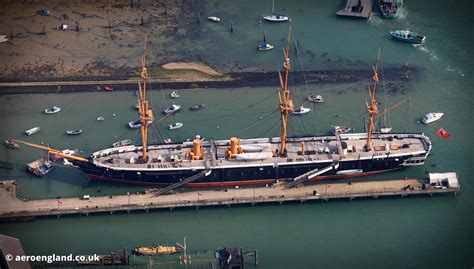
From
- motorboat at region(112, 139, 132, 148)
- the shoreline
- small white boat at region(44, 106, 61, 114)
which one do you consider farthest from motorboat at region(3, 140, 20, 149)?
motorboat at region(112, 139, 132, 148)

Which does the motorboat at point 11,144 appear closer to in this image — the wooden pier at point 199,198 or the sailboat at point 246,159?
the sailboat at point 246,159

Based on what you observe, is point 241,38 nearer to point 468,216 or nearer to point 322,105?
point 322,105

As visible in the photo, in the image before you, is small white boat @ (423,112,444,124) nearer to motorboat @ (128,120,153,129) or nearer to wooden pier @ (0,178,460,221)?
wooden pier @ (0,178,460,221)

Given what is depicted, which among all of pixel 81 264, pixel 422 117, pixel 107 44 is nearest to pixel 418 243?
pixel 422 117

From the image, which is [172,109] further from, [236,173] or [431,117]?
[431,117]

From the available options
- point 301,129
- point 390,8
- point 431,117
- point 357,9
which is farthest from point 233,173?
point 390,8

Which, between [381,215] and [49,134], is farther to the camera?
[49,134]

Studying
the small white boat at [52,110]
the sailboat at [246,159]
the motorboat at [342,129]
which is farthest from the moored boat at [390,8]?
the small white boat at [52,110]
